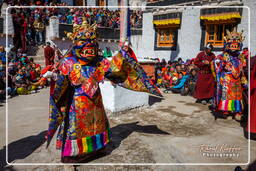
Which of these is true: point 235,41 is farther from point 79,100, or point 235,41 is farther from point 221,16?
point 221,16

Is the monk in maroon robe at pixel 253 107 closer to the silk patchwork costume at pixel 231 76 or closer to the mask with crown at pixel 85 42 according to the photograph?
the silk patchwork costume at pixel 231 76

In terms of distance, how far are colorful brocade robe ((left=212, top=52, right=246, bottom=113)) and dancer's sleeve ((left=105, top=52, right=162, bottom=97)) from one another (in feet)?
8.25

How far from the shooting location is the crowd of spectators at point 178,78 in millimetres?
8406

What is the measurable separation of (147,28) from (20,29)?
778cm

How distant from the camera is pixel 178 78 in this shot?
908 centimetres

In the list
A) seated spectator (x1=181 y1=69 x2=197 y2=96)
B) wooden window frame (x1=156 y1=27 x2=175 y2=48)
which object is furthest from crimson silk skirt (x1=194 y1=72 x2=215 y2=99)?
wooden window frame (x1=156 y1=27 x2=175 y2=48)

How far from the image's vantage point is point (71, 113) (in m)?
2.96

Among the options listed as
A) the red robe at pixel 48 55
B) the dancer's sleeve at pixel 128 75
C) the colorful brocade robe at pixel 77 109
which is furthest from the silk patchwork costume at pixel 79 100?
the red robe at pixel 48 55

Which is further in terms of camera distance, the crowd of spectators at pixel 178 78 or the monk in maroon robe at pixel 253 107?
the crowd of spectators at pixel 178 78

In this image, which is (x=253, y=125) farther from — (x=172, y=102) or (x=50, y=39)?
(x=50, y=39)

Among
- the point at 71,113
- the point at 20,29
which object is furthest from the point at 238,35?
the point at 20,29

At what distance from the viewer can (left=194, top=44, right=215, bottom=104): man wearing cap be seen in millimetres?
6918

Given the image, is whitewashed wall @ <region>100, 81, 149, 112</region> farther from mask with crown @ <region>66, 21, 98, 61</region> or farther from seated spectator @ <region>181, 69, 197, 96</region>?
Answer: seated spectator @ <region>181, 69, 197, 96</region>

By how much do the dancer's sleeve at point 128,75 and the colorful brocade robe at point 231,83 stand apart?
2.51 meters
